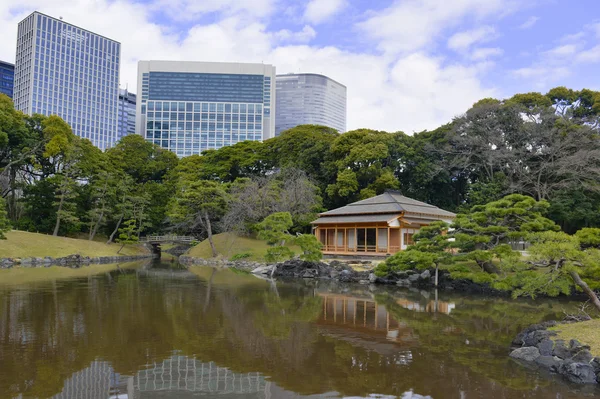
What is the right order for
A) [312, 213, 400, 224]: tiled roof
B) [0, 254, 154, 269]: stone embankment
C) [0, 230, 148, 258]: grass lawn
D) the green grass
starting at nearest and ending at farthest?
[312, 213, 400, 224]: tiled roof
[0, 254, 154, 269]: stone embankment
[0, 230, 148, 258]: grass lawn
the green grass

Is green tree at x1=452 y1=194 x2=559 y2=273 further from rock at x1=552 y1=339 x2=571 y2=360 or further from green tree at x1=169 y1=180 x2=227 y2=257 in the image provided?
green tree at x1=169 y1=180 x2=227 y2=257


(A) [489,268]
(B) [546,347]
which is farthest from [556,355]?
(A) [489,268]

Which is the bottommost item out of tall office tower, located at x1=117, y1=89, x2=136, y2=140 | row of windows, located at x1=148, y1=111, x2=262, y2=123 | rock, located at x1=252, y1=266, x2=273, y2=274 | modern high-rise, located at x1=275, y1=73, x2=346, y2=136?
rock, located at x1=252, y1=266, x2=273, y2=274

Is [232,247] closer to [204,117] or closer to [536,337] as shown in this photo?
[536,337]

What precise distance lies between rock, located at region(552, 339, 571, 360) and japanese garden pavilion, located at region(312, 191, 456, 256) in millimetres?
17212

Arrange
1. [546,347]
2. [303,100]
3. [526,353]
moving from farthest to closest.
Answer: [303,100] < [526,353] < [546,347]

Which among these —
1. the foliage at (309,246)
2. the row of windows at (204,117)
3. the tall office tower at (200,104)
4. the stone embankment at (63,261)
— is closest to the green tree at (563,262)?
the foliage at (309,246)

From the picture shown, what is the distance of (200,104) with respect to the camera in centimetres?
9638

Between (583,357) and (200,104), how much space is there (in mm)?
95919

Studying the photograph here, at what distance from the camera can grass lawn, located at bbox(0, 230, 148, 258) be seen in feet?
99.6

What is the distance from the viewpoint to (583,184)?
87.4 feet

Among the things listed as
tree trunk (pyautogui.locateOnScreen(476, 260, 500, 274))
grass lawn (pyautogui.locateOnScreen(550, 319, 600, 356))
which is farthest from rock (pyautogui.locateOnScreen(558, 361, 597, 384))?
tree trunk (pyautogui.locateOnScreen(476, 260, 500, 274))

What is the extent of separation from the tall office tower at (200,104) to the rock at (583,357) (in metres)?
90.0

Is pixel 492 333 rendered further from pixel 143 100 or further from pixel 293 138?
pixel 143 100
